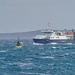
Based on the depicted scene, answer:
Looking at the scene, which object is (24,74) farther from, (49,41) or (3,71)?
(49,41)

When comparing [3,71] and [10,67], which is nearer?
[3,71]

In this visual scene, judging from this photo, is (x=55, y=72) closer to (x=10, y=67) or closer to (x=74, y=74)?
(x=74, y=74)

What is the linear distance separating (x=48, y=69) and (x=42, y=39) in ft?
421

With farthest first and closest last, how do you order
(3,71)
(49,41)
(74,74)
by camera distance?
1. (49,41)
2. (3,71)
3. (74,74)

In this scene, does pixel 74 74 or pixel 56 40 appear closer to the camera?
pixel 74 74

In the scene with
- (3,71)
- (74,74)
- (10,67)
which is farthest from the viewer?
(10,67)

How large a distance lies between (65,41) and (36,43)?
12600 mm

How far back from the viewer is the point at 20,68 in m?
65.3

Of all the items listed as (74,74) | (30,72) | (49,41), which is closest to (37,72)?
(30,72)

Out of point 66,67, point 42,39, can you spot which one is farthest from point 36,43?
point 66,67

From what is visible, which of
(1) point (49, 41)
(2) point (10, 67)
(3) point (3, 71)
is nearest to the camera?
(3) point (3, 71)

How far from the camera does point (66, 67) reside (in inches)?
2660

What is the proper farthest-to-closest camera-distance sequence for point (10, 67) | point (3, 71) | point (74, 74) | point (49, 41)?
point (49, 41) < point (10, 67) < point (3, 71) < point (74, 74)

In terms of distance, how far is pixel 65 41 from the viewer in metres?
199
